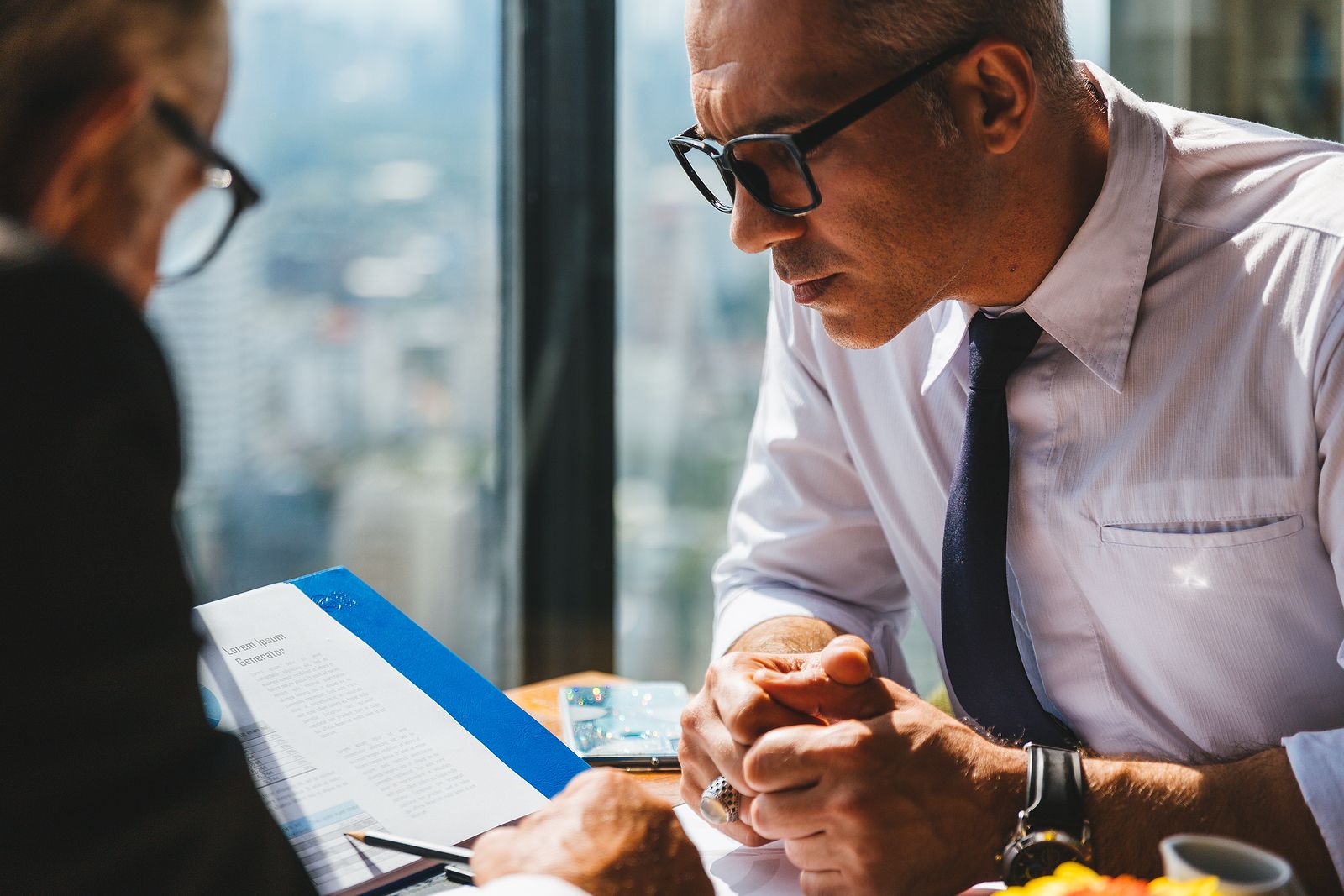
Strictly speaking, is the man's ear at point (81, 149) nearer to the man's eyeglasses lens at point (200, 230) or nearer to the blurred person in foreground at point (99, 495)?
the blurred person in foreground at point (99, 495)

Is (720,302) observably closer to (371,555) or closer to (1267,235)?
(371,555)

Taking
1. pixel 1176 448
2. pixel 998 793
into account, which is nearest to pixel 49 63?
pixel 998 793

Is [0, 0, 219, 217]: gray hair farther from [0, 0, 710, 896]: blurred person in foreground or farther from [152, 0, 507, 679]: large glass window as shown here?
[152, 0, 507, 679]: large glass window

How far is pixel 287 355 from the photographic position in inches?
100.0

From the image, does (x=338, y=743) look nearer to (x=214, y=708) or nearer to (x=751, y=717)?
(x=214, y=708)

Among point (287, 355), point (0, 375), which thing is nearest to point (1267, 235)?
point (0, 375)

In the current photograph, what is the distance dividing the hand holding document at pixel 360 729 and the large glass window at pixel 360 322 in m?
1.43

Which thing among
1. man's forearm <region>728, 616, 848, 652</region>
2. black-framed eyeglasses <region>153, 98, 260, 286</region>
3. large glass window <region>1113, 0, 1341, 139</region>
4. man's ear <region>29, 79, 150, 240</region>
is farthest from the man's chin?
large glass window <region>1113, 0, 1341, 139</region>

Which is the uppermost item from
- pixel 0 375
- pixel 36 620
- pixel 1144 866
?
pixel 0 375

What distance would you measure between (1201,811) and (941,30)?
30.5 inches

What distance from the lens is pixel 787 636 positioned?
53.0 inches

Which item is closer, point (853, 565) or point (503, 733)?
point (503, 733)

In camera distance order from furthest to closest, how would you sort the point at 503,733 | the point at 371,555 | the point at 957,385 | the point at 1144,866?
the point at 371,555 → the point at 957,385 → the point at 503,733 → the point at 1144,866

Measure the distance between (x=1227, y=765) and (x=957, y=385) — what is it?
561 mm
